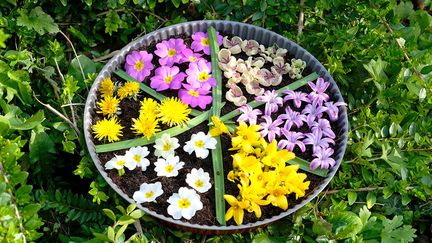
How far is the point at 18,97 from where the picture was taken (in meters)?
2.11

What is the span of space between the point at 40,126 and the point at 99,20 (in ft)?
2.04

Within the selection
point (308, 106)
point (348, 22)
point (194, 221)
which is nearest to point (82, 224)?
point (194, 221)

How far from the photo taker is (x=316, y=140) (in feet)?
6.42

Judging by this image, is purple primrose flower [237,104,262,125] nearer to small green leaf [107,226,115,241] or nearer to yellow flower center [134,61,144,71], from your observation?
yellow flower center [134,61,144,71]

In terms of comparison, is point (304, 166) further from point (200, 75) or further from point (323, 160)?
point (200, 75)

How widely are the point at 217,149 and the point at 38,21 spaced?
0.83m

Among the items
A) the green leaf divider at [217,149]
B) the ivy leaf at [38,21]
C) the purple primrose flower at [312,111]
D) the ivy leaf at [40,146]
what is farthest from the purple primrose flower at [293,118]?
the ivy leaf at [38,21]

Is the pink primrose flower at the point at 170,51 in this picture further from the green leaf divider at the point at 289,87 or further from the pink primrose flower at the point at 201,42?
the green leaf divider at the point at 289,87

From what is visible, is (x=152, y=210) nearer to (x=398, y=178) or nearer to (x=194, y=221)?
(x=194, y=221)

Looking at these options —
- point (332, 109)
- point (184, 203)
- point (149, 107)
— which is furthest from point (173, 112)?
point (332, 109)

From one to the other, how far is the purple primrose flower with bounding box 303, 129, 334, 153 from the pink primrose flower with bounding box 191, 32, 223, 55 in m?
0.46

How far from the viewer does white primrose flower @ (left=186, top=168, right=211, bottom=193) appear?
185 cm

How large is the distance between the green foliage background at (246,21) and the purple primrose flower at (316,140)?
0.51 ft

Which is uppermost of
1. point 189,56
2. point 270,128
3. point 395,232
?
point 189,56
